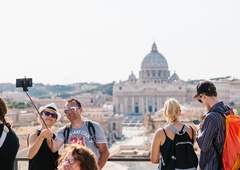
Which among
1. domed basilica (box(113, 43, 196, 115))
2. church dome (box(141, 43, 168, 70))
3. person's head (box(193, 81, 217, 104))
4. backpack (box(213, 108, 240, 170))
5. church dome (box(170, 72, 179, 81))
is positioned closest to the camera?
backpack (box(213, 108, 240, 170))

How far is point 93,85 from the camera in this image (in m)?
168

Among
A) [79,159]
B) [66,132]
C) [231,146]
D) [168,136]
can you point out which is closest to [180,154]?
[168,136]

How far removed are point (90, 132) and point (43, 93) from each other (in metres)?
148

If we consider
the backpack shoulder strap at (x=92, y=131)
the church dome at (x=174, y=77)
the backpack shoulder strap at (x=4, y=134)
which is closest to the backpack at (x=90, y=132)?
the backpack shoulder strap at (x=92, y=131)

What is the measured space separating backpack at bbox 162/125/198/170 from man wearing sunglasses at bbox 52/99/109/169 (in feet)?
1.56

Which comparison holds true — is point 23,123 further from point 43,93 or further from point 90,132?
point 43,93

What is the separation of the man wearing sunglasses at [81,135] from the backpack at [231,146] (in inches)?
35.7

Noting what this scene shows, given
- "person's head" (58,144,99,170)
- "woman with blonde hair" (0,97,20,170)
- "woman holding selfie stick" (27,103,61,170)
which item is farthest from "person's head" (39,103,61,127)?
"person's head" (58,144,99,170)

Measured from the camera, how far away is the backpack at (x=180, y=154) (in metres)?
4.46

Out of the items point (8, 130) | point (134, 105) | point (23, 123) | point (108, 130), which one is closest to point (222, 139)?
point (8, 130)

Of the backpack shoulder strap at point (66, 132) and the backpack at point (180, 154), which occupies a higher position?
the backpack shoulder strap at point (66, 132)

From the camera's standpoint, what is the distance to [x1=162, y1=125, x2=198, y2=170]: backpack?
4461 mm

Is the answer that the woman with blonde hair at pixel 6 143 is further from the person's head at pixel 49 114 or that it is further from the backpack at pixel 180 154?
the backpack at pixel 180 154

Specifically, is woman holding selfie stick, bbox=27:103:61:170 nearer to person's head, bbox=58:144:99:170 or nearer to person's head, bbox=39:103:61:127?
person's head, bbox=39:103:61:127
